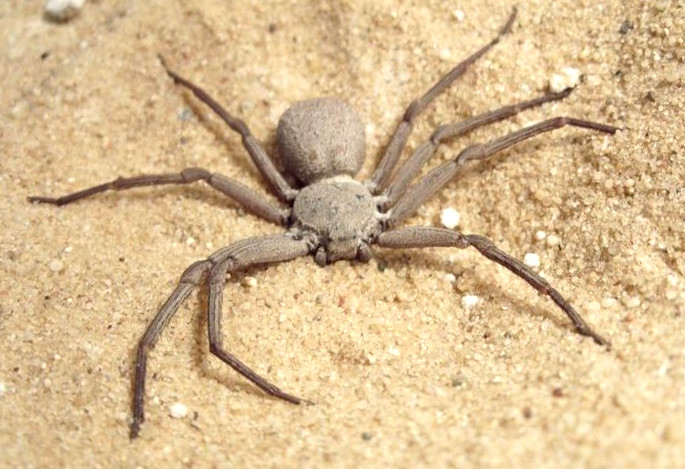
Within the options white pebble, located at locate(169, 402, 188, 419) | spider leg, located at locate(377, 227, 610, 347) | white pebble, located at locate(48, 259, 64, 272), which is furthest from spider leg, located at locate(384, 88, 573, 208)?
white pebble, located at locate(48, 259, 64, 272)

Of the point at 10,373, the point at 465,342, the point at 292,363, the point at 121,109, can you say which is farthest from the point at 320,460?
the point at 121,109

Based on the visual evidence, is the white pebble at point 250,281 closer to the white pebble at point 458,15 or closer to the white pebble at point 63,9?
the white pebble at point 458,15

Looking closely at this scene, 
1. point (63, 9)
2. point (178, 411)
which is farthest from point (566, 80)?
point (63, 9)

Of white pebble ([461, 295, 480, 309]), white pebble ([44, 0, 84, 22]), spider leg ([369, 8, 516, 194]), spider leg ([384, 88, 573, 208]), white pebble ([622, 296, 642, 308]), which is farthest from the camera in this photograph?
white pebble ([44, 0, 84, 22])

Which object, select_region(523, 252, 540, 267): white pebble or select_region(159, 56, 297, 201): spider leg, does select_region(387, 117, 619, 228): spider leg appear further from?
select_region(159, 56, 297, 201): spider leg

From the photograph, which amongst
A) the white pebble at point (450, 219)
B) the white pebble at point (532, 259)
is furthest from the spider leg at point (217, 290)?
the white pebble at point (532, 259)

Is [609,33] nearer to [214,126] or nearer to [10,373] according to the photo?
[214,126]

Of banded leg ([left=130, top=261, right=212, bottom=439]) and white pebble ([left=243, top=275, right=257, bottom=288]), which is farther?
white pebble ([left=243, top=275, right=257, bottom=288])
